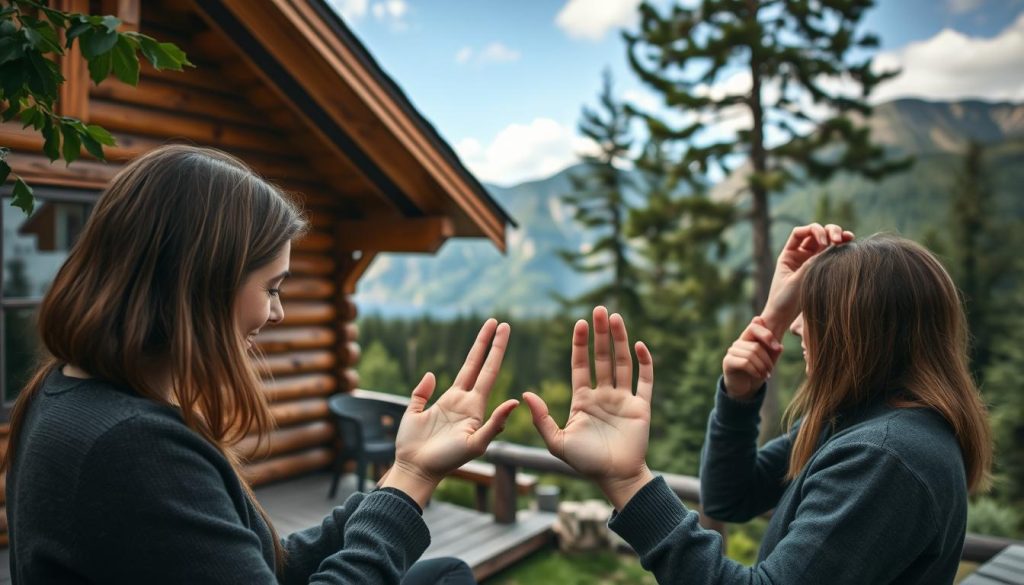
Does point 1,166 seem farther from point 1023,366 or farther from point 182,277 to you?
point 1023,366

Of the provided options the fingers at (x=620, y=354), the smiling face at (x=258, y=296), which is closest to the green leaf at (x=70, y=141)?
the smiling face at (x=258, y=296)

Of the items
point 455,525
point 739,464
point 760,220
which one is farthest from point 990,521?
point 739,464

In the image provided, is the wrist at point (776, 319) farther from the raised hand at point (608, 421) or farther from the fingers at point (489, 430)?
the fingers at point (489, 430)

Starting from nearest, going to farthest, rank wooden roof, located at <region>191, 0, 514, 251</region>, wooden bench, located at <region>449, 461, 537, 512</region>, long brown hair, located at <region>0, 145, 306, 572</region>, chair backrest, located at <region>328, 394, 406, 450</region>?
long brown hair, located at <region>0, 145, 306, 572</region>, wooden roof, located at <region>191, 0, 514, 251</region>, chair backrest, located at <region>328, 394, 406, 450</region>, wooden bench, located at <region>449, 461, 537, 512</region>

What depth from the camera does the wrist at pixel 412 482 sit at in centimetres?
154

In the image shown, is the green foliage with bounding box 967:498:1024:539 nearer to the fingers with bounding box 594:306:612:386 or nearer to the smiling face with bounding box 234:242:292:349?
the fingers with bounding box 594:306:612:386

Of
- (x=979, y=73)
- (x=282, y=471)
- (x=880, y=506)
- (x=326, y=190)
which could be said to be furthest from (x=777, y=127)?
(x=979, y=73)

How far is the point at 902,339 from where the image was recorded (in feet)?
5.34

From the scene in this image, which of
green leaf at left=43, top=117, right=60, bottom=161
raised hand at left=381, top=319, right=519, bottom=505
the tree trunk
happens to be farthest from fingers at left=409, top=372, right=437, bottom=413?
the tree trunk

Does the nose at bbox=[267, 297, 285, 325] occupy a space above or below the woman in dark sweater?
above

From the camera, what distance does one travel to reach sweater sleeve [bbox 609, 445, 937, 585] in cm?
139

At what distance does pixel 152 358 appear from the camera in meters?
1.38

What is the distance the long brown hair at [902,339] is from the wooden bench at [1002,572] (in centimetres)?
151

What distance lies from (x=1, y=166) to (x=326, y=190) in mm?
4406
